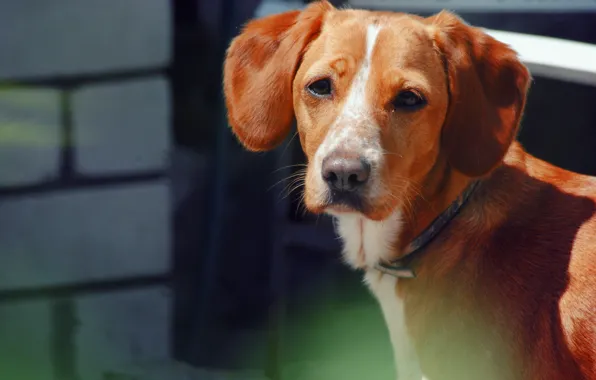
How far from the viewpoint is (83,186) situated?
3896 mm

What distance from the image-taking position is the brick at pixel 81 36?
3.67 metres

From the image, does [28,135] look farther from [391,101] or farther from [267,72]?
[391,101]

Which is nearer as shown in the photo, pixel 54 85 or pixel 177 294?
pixel 54 85

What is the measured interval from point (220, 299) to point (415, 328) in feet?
4.89

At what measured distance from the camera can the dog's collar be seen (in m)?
2.67

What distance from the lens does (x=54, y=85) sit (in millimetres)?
3768

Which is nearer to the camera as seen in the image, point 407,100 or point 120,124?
point 407,100

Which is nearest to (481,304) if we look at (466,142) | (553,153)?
(466,142)

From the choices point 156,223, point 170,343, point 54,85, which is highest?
point 54,85

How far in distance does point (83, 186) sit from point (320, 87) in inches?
63.1

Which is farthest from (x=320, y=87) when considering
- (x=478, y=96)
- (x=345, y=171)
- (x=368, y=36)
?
(x=478, y=96)

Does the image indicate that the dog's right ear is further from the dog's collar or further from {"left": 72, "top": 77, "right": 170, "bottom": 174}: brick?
{"left": 72, "top": 77, "right": 170, "bottom": 174}: brick

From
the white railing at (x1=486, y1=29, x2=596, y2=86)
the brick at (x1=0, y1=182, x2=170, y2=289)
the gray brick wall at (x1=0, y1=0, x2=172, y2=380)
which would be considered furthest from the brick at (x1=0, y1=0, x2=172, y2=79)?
the white railing at (x1=486, y1=29, x2=596, y2=86)

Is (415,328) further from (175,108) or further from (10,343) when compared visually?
(10,343)
